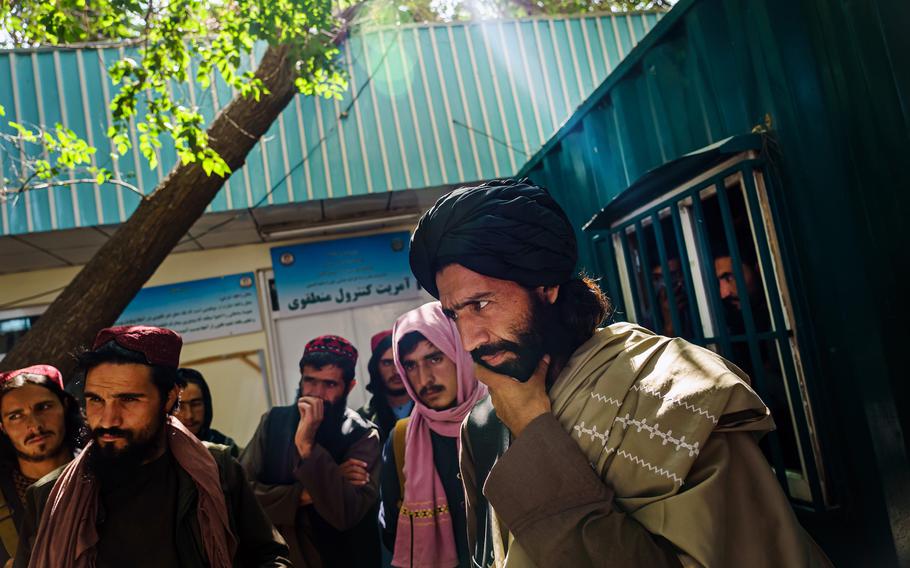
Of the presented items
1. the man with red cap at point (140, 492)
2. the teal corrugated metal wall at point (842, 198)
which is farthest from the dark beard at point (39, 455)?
the teal corrugated metal wall at point (842, 198)

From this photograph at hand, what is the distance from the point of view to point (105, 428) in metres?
2.02

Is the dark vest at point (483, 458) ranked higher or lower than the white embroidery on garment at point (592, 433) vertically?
lower

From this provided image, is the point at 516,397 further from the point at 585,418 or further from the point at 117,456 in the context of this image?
the point at 117,456

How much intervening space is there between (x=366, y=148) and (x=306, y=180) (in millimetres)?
663

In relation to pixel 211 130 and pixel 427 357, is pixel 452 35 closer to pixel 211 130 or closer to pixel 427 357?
pixel 211 130

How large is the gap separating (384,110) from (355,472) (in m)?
4.14

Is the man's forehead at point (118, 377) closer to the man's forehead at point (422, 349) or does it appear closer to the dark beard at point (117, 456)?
the dark beard at point (117, 456)

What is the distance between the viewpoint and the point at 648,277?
3055 millimetres

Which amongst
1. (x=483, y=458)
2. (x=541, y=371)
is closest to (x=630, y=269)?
(x=483, y=458)

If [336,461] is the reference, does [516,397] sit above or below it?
above

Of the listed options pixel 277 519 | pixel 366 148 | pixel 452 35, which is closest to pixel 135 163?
pixel 366 148

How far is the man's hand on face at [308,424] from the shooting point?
309cm

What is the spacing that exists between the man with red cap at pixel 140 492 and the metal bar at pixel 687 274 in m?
1.88

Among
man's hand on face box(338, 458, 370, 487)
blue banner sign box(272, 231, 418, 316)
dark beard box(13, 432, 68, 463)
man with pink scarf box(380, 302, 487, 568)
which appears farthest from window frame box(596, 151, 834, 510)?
blue banner sign box(272, 231, 418, 316)
